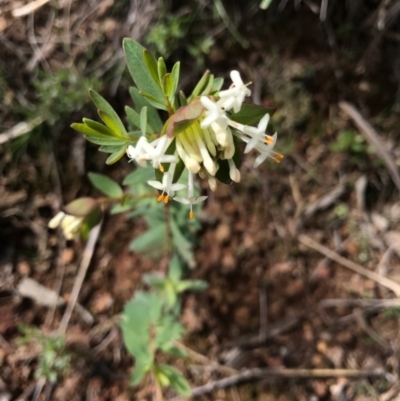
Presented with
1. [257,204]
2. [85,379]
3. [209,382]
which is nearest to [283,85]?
[257,204]

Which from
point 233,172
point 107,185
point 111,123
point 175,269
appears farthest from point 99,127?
point 175,269

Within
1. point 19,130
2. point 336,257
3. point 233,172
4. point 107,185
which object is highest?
point 233,172

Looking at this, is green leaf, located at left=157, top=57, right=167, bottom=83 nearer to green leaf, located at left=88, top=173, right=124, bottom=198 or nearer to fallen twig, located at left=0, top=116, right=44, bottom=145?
green leaf, located at left=88, top=173, right=124, bottom=198

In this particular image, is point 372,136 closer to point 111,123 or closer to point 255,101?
point 255,101

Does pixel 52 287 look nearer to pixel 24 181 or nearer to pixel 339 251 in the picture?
pixel 24 181

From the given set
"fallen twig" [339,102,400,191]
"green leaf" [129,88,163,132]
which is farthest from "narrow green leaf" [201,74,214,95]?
"fallen twig" [339,102,400,191]
